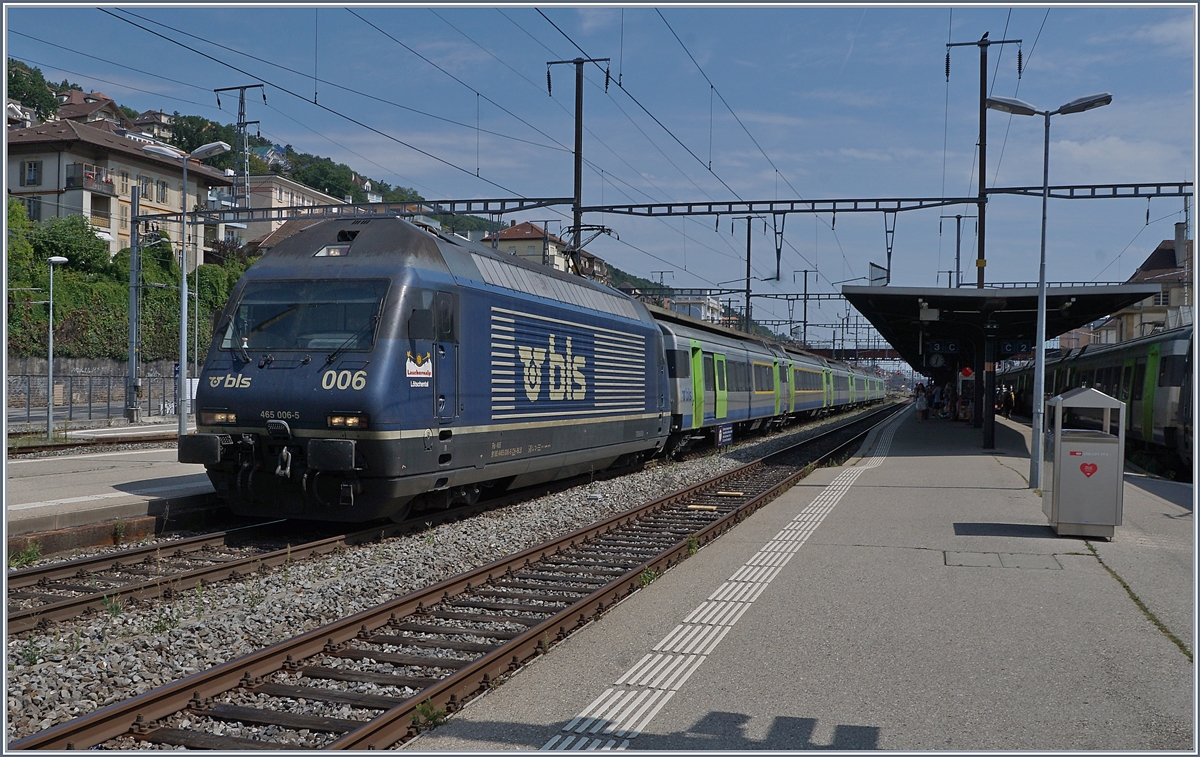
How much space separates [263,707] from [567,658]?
1922 mm

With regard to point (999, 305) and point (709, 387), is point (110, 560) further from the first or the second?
point (999, 305)

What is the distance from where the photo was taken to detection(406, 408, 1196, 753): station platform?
5.05 meters

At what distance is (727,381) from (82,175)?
124ft

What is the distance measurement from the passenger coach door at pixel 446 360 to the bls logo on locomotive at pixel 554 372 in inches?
69.7

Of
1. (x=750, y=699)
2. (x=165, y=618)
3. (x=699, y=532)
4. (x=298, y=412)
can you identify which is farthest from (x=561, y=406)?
(x=750, y=699)

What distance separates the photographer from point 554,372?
13484 mm

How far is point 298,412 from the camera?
32.1ft

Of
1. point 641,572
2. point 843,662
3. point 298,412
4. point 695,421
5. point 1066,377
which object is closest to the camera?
point 843,662

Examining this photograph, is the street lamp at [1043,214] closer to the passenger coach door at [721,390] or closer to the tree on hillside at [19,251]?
the passenger coach door at [721,390]

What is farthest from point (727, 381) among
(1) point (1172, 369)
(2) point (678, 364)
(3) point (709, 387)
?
(1) point (1172, 369)

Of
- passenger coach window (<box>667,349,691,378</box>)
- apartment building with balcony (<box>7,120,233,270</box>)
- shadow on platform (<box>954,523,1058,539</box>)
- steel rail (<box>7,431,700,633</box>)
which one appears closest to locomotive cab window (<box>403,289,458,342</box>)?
steel rail (<box>7,431,700,633</box>)

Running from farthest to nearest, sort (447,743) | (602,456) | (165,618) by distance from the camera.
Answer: (602,456)
(165,618)
(447,743)

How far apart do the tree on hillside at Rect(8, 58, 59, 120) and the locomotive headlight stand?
88.0m

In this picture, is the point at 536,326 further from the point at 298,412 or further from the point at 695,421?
the point at 695,421
